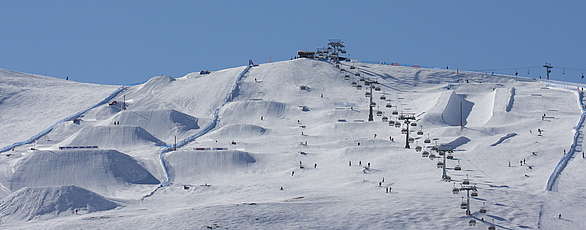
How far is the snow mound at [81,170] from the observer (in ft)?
358

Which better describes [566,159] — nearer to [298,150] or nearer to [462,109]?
[298,150]

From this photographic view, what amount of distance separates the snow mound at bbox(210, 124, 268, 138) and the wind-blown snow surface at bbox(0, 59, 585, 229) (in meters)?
0.19

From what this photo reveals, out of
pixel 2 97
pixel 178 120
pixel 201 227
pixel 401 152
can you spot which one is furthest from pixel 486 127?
pixel 2 97

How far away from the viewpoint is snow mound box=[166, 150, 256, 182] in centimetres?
11238

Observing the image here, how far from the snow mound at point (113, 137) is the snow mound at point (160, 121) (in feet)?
12.2

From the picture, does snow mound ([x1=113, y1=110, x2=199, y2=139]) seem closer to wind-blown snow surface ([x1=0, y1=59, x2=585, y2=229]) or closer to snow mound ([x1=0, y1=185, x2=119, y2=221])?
wind-blown snow surface ([x1=0, y1=59, x2=585, y2=229])

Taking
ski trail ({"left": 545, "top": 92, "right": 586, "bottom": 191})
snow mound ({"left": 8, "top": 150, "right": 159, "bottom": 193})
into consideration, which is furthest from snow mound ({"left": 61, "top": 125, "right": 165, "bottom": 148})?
ski trail ({"left": 545, "top": 92, "right": 586, "bottom": 191})

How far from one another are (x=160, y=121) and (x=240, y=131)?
34.4 ft

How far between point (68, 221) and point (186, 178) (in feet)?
71.6

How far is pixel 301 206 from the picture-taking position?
297ft

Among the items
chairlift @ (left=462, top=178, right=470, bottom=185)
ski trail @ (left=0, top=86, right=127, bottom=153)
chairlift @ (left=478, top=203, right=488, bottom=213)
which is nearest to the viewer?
chairlift @ (left=478, top=203, right=488, bottom=213)

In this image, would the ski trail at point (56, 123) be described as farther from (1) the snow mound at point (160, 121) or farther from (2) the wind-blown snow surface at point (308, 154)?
(1) the snow mound at point (160, 121)

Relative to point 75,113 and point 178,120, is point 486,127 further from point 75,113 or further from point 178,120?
point 75,113

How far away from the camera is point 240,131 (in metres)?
129
